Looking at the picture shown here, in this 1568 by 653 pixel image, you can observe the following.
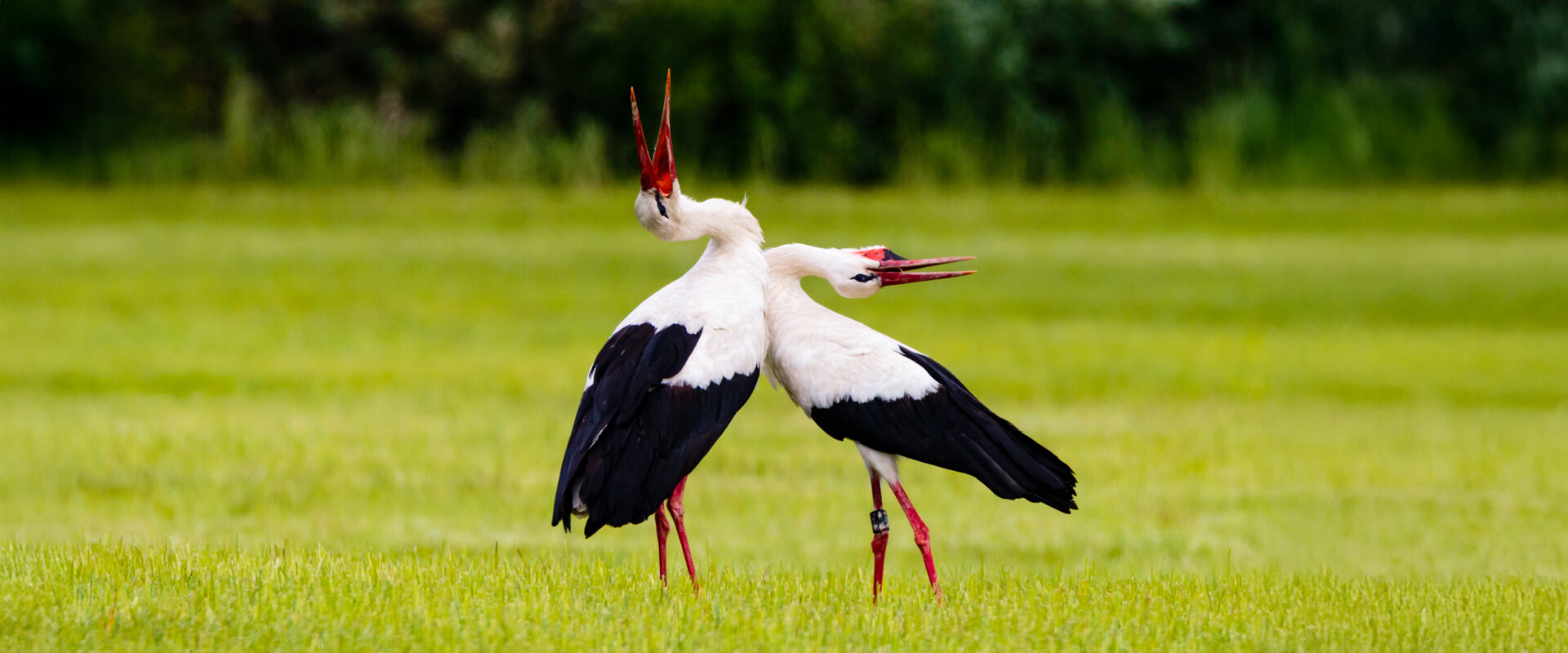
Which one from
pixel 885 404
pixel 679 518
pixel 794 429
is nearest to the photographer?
pixel 885 404

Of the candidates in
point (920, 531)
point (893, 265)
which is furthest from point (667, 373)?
point (920, 531)

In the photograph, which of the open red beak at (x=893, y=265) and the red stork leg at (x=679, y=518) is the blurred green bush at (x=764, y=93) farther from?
the red stork leg at (x=679, y=518)

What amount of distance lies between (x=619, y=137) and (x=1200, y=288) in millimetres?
7652

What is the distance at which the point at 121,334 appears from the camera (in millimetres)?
13688

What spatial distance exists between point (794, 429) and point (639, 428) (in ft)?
20.0

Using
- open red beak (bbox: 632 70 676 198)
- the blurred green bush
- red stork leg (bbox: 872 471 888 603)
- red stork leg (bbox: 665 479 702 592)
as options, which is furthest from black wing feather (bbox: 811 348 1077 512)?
the blurred green bush

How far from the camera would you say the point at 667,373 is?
4.84 meters

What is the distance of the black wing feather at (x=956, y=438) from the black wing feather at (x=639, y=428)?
0.36 m

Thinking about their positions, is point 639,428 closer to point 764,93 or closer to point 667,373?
point 667,373

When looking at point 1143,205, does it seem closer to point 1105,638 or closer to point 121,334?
point 121,334

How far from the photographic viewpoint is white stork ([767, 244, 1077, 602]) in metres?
4.93

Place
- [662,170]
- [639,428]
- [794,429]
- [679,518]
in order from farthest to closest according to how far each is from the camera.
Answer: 1. [794,429]
2. [679,518]
3. [662,170]
4. [639,428]

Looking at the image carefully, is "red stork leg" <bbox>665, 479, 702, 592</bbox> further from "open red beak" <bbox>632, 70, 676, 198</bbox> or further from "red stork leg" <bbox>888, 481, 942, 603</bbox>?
"open red beak" <bbox>632, 70, 676, 198</bbox>

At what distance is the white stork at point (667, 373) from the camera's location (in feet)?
15.5
